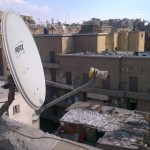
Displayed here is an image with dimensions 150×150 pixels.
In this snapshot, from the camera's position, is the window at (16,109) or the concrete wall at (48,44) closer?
the window at (16,109)

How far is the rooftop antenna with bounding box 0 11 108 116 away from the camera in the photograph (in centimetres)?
370

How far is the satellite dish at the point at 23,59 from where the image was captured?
3.68 m

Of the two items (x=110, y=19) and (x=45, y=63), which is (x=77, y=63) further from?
(x=110, y=19)

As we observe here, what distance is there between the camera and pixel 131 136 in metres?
12.7

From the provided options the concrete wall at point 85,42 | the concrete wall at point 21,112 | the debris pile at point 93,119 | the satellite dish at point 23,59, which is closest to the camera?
the satellite dish at point 23,59

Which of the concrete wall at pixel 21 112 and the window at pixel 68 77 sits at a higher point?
the window at pixel 68 77

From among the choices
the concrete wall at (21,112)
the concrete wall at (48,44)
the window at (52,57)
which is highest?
the concrete wall at (48,44)

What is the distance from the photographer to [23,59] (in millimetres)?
4336

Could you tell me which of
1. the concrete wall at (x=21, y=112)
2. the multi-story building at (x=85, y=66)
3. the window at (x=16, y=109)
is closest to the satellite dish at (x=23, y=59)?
the concrete wall at (x=21, y=112)

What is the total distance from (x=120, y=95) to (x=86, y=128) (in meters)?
6.34

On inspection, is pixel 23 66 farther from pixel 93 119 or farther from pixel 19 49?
pixel 93 119

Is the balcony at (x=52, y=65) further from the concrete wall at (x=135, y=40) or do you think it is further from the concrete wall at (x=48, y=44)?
the concrete wall at (x=135, y=40)

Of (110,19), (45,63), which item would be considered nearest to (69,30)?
(45,63)

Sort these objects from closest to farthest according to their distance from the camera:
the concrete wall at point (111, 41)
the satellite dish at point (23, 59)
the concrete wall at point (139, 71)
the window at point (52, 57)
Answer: the satellite dish at point (23, 59) < the concrete wall at point (139, 71) < the window at point (52, 57) < the concrete wall at point (111, 41)
